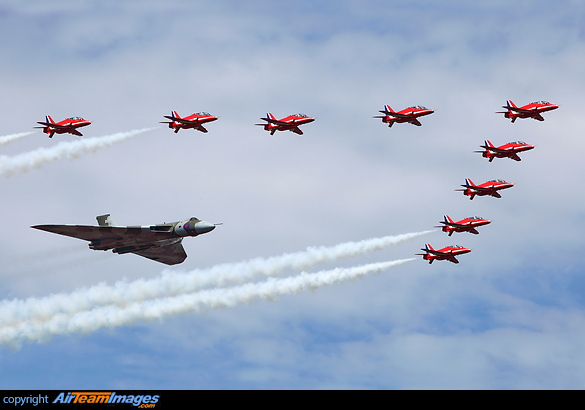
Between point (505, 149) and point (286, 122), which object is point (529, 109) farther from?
point (286, 122)

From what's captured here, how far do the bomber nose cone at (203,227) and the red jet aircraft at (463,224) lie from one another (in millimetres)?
34220

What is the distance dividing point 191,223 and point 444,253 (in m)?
36.0

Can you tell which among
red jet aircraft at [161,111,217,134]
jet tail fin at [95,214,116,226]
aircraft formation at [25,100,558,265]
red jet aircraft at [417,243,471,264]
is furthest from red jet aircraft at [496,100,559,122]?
jet tail fin at [95,214,116,226]

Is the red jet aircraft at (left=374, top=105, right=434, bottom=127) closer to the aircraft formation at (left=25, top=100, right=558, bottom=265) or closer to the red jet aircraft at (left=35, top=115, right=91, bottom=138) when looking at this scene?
the aircraft formation at (left=25, top=100, right=558, bottom=265)

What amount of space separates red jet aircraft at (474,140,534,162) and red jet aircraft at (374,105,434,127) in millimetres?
10344

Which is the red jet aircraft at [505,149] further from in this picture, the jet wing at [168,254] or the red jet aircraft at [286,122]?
the jet wing at [168,254]

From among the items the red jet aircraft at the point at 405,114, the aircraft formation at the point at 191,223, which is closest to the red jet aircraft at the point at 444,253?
the aircraft formation at the point at 191,223

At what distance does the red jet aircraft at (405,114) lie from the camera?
14212 cm

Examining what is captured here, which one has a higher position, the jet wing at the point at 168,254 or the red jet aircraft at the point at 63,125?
the red jet aircraft at the point at 63,125

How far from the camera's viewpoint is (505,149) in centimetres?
14588
